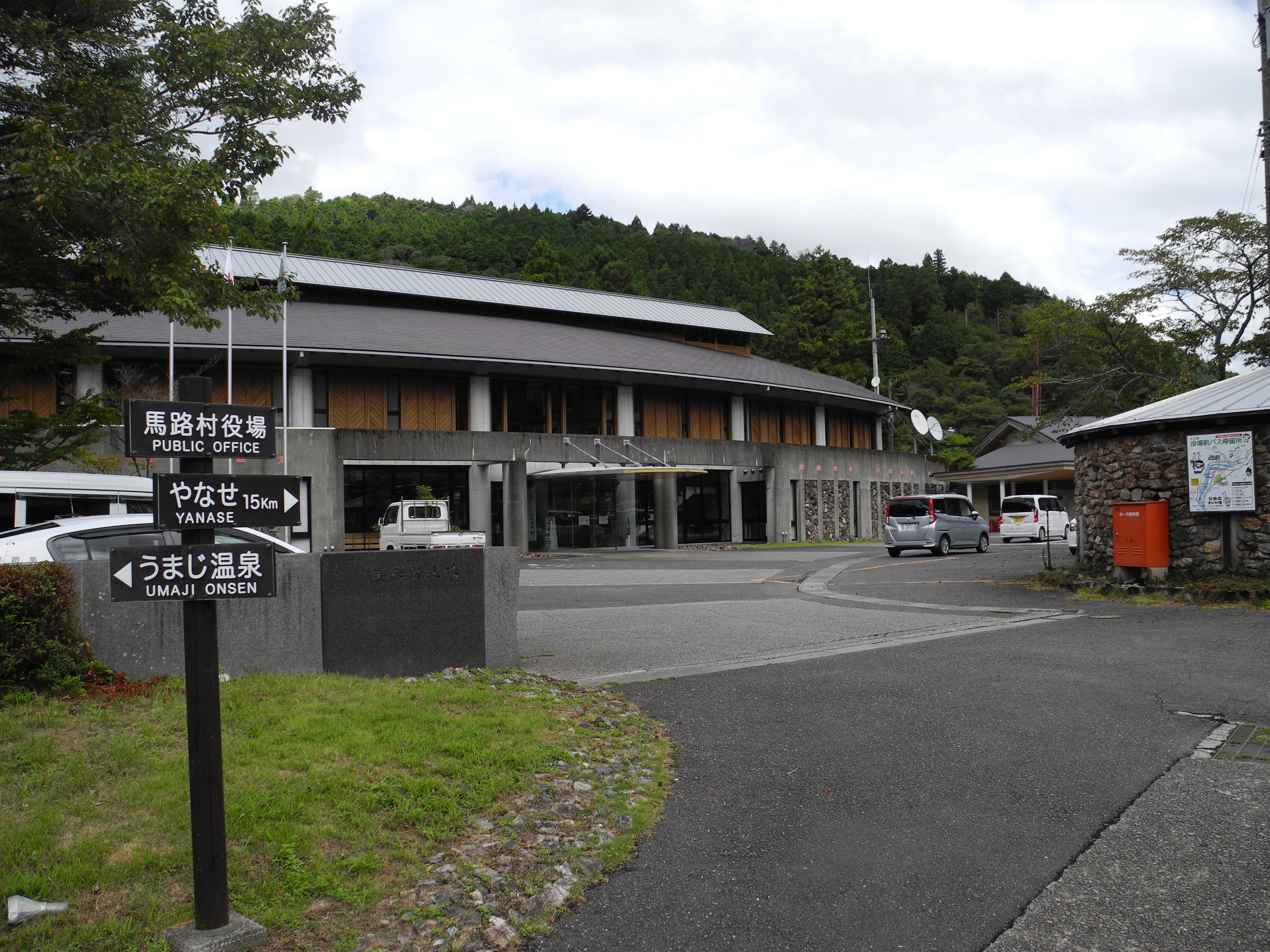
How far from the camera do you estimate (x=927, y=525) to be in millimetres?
27109

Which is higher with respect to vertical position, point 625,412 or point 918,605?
point 625,412

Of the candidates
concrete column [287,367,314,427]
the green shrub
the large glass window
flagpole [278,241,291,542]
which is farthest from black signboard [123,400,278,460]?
the large glass window

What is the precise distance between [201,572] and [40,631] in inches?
118

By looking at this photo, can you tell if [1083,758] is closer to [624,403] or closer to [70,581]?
[70,581]

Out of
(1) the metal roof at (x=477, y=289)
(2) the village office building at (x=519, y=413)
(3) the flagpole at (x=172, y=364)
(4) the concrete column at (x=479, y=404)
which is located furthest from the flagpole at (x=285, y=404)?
(1) the metal roof at (x=477, y=289)

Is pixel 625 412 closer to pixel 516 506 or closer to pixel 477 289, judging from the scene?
pixel 516 506

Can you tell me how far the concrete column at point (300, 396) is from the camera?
3241 cm

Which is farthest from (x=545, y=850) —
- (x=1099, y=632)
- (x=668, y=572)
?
(x=668, y=572)

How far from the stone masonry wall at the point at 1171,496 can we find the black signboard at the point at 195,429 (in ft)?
49.0

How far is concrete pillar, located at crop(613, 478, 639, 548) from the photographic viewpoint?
1344 inches

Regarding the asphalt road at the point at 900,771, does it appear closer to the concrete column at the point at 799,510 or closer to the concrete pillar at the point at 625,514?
the concrete pillar at the point at 625,514

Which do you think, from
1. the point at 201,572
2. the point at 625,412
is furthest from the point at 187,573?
the point at 625,412

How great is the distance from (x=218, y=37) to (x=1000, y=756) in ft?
34.6

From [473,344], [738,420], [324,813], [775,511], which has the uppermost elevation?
[473,344]
